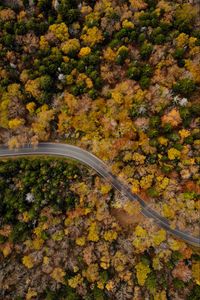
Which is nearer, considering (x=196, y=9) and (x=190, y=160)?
(x=190, y=160)

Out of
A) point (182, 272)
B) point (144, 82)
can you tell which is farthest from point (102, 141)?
point (182, 272)

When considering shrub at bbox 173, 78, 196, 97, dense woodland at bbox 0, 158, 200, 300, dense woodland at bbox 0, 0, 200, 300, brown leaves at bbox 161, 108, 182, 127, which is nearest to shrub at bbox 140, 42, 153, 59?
dense woodland at bbox 0, 0, 200, 300

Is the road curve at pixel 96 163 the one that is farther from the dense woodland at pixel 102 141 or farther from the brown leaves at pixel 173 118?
the brown leaves at pixel 173 118

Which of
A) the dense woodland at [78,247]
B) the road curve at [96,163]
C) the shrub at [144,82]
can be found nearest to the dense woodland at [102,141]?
the dense woodland at [78,247]

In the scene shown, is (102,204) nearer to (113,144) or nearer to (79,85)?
(113,144)

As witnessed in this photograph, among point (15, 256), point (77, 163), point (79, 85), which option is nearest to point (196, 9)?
point (79, 85)

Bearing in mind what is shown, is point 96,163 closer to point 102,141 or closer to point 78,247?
point 102,141
